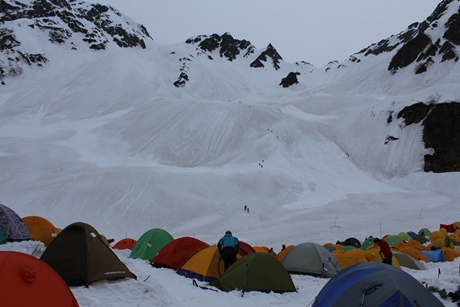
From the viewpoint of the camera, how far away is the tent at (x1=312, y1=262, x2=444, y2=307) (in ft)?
16.8

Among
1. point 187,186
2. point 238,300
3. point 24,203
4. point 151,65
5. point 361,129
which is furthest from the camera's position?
point 151,65

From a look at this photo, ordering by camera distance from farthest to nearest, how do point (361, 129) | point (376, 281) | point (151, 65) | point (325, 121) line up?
1. point (151, 65)
2. point (325, 121)
3. point (361, 129)
4. point (376, 281)

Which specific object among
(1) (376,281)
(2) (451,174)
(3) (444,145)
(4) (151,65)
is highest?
(4) (151,65)

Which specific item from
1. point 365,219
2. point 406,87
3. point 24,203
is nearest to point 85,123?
point 24,203

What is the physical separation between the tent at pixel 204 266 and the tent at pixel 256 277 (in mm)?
872

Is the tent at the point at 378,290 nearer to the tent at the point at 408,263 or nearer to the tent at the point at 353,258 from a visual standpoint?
the tent at the point at 353,258

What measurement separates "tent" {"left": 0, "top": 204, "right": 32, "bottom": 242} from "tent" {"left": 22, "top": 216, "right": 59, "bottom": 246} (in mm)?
1387

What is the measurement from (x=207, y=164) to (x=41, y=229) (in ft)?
103

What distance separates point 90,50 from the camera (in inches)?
3728

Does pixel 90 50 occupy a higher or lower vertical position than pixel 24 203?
higher

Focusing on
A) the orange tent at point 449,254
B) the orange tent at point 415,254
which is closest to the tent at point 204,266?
the orange tent at point 415,254

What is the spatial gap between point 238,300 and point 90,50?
100 meters

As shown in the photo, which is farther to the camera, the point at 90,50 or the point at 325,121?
the point at 90,50

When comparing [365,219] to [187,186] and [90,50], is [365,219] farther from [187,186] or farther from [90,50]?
[90,50]
